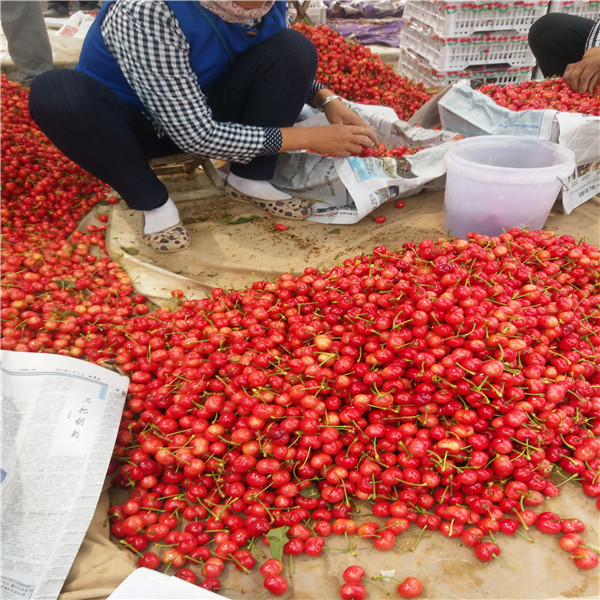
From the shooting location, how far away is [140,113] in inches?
96.1

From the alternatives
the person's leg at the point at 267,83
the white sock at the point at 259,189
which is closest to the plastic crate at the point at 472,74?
the person's leg at the point at 267,83

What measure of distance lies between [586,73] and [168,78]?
2533 millimetres

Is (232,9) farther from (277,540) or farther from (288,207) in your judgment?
(277,540)

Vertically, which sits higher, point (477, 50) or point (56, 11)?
point (56, 11)

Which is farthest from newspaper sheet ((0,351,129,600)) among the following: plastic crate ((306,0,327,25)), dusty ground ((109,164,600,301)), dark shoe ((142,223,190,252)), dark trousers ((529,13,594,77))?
plastic crate ((306,0,327,25))

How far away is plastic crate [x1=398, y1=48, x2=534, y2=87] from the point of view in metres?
4.01

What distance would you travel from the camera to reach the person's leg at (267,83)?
2.46 metres

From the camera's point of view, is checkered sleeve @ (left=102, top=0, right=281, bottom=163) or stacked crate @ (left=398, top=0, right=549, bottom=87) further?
stacked crate @ (left=398, top=0, right=549, bottom=87)

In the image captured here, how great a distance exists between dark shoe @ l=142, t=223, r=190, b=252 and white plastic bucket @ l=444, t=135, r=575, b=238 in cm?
132

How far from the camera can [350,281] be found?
6.18 feet

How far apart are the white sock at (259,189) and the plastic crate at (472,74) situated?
2.11 m

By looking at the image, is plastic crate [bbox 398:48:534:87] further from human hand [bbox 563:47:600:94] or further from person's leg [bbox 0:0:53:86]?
person's leg [bbox 0:0:53:86]

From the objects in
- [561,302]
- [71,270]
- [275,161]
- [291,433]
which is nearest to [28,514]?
[291,433]

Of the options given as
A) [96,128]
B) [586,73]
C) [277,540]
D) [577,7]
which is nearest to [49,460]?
[277,540]
